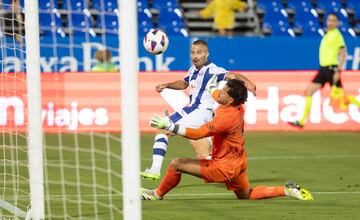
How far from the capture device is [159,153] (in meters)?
12.3

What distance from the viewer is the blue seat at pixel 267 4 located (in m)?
27.4

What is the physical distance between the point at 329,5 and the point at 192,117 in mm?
15967

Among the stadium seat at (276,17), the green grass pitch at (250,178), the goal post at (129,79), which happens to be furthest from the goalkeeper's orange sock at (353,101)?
the goal post at (129,79)

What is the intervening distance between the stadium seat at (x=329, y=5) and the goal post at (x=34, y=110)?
19.5 meters

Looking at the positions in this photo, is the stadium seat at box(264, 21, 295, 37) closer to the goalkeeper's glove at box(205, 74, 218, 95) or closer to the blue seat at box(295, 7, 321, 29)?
the blue seat at box(295, 7, 321, 29)

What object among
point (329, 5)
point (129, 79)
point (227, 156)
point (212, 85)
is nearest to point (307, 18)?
point (329, 5)

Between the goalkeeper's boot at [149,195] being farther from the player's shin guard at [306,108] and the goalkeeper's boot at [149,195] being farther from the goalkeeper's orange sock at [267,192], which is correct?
the player's shin guard at [306,108]

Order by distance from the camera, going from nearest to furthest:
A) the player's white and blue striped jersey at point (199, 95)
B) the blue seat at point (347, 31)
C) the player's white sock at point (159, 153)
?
the player's white sock at point (159, 153), the player's white and blue striped jersey at point (199, 95), the blue seat at point (347, 31)

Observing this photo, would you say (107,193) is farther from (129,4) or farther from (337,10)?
(337,10)

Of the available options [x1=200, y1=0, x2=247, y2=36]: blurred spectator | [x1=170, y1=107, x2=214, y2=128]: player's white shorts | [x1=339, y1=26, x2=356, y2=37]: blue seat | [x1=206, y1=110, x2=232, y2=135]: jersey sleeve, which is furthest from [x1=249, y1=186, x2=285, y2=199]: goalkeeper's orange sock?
[x1=339, y1=26, x2=356, y2=37]: blue seat

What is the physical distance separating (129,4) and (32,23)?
2.37 meters

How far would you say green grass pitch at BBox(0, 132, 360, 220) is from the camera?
10250 mm

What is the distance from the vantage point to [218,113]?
10.7 m

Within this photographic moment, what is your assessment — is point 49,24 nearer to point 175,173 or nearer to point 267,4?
point 267,4
